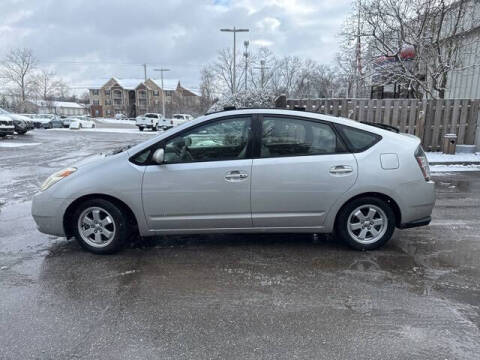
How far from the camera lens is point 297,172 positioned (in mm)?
4094

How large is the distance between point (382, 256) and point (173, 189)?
2505mm

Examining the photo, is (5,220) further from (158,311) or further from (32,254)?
(158,311)

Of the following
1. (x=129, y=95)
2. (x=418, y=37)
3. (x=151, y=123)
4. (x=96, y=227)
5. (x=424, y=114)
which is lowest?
(x=96, y=227)

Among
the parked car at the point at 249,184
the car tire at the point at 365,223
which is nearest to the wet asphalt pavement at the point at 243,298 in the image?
the car tire at the point at 365,223

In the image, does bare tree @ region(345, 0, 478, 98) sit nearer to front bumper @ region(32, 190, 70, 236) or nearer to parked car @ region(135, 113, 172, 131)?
front bumper @ region(32, 190, 70, 236)

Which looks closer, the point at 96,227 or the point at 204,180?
the point at 204,180

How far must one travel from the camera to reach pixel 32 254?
14.4 feet

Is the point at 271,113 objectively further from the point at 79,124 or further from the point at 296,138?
the point at 79,124

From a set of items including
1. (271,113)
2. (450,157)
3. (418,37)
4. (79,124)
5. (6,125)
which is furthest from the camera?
(79,124)

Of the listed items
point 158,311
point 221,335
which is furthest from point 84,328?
point 221,335

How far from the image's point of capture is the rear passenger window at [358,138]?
13.9ft

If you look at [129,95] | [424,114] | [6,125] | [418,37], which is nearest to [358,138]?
[424,114]

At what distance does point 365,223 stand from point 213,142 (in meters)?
2.01

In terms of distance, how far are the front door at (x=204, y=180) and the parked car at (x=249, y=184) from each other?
11mm
